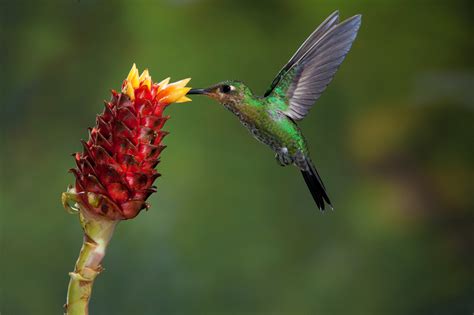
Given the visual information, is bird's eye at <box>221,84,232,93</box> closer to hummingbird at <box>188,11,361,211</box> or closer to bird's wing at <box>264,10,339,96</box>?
hummingbird at <box>188,11,361,211</box>

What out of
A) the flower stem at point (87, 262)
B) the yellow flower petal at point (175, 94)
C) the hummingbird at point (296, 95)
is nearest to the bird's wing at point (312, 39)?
the hummingbird at point (296, 95)

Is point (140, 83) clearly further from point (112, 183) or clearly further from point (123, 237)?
point (123, 237)

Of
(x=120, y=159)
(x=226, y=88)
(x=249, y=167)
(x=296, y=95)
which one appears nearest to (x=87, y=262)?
(x=120, y=159)

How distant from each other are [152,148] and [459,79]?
1.71 meters

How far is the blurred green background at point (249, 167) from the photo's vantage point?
2105mm

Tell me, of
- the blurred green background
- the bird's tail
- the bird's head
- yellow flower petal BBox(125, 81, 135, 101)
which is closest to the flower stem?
yellow flower petal BBox(125, 81, 135, 101)

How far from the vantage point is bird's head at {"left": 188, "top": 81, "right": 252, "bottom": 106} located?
1.01 meters

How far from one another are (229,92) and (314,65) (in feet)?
0.60

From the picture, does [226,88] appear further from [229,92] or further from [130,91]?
[130,91]

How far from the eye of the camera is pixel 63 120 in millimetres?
2113

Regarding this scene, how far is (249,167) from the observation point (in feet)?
7.18

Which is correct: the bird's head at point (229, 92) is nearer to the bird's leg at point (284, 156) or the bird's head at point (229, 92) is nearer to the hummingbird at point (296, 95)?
the hummingbird at point (296, 95)

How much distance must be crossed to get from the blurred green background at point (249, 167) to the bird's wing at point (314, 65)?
0.93 meters

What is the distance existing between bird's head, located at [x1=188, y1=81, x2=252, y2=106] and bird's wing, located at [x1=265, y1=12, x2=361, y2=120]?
108mm
